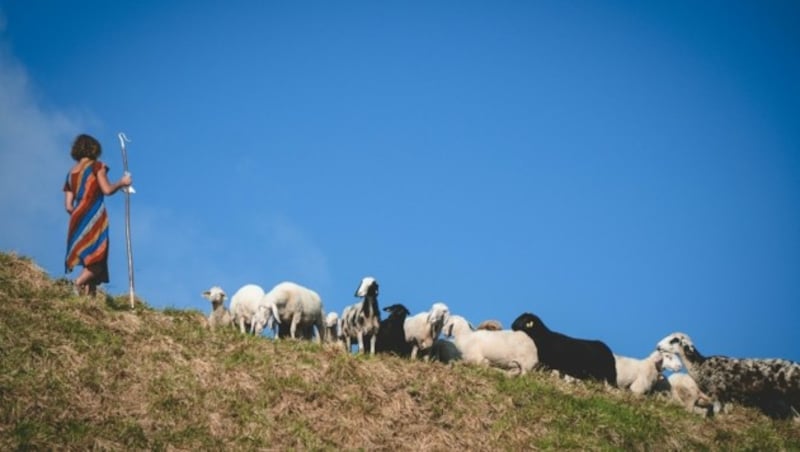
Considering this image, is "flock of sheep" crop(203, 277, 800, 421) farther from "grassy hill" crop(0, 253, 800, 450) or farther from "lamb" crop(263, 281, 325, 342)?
"grassy hill" crop(0, 253, 800, 450)

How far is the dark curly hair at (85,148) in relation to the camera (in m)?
15.0

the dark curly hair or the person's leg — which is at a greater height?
the dark curly hair

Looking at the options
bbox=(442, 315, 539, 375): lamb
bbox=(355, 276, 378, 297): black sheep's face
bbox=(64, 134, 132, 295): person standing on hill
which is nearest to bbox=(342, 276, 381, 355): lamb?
bbox=(355, 276, 378, 297): black sheep's face

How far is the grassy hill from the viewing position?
11.8 metres

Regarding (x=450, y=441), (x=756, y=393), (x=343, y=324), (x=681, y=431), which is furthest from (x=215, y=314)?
(x=756, y=393)

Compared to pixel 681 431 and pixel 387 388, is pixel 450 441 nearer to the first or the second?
pixel 387 388

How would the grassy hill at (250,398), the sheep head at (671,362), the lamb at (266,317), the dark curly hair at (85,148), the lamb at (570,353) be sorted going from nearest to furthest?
the grassy hill at (250,398)
the dark curly hair at (85,148)
the lamb at (266,317)
the lamb at (570,353)
the sheep head at (671,362)

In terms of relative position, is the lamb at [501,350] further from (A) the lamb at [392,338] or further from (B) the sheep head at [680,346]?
(B) the sheep head at [680,346]

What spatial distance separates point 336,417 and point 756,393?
10.8m

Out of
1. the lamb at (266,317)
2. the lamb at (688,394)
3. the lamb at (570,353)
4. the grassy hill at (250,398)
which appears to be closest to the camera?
the grassy hill at (250,398)

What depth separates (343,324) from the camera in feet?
63.2

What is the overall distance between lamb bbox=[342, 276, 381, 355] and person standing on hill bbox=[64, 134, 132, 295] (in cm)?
608

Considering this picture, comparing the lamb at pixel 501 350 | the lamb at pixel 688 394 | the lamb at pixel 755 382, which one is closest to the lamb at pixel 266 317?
the lamb at pixel 501 350

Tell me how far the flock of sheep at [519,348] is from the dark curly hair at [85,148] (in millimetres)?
4951
